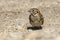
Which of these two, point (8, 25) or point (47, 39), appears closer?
point (47, 39)

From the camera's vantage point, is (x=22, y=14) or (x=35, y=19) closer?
(x=35, y=19)

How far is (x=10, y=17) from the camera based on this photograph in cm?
811

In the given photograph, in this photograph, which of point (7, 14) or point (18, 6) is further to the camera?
point (18, 6)

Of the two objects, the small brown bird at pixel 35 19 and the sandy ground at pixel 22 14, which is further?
the sandy ground at pixel 22 14

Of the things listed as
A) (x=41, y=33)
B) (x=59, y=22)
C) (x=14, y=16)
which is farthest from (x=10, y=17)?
(x=41, y=33)

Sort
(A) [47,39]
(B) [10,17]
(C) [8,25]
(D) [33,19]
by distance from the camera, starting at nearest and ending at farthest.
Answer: (A) [47,39]
(D) [33,19]
(C) [8,25]
(B) [10,17]

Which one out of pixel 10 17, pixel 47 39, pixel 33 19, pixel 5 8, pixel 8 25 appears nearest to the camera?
pixel 47 39

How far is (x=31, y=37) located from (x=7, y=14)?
11.5 ft

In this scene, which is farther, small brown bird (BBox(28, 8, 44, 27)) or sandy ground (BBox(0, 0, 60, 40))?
sandy ground (BBox(0, 0, 60, 40))

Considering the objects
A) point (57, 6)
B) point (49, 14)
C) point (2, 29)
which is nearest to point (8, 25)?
point (2, 29)

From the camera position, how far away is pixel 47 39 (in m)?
4.84

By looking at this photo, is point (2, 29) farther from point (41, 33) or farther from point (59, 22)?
point (41, 33)

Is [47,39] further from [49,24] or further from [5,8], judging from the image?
[5,8]

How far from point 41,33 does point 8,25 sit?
243 cm
